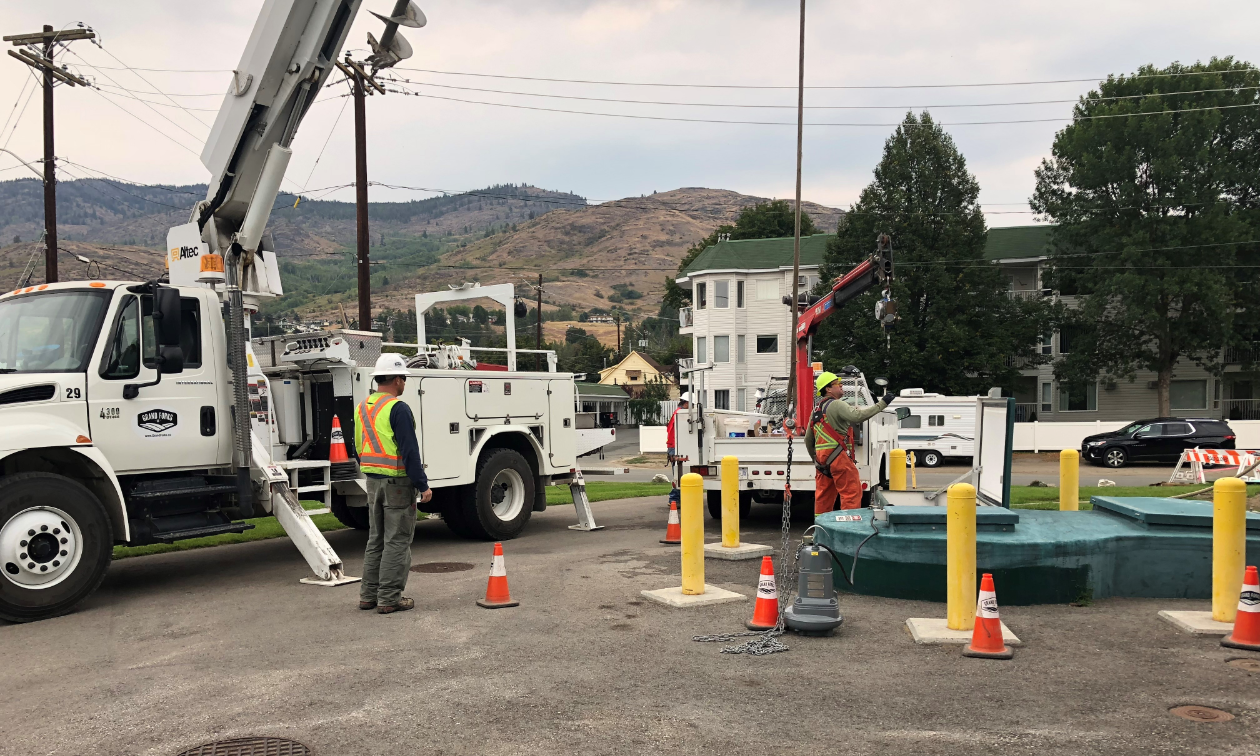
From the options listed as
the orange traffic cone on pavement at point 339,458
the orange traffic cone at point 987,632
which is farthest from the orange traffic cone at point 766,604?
the orange traffic cone on pavement at point 339,458

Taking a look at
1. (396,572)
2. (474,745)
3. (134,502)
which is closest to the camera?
(474,745)

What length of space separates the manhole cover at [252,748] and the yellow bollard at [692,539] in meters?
4.15

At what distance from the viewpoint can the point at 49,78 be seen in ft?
91.2

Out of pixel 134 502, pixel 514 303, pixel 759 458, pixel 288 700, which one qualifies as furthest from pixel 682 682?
pixel 514 303

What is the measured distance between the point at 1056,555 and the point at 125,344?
27.3ft

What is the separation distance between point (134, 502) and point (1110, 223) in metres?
41.6

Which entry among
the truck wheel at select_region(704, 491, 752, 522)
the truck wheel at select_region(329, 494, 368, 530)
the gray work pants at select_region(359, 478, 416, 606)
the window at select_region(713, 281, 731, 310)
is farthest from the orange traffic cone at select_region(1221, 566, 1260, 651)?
the window at select_region(713, 281, 731, 310)

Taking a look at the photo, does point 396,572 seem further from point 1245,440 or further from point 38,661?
point 1245,440

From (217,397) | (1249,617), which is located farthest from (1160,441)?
(217,397)

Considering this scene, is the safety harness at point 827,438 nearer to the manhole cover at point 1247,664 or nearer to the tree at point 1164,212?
the manhole cover at point 1247,664

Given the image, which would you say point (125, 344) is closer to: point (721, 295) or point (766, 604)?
point (766, 604)

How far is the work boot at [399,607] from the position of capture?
802cm

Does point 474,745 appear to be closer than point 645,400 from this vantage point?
Yes

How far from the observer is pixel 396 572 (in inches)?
317
